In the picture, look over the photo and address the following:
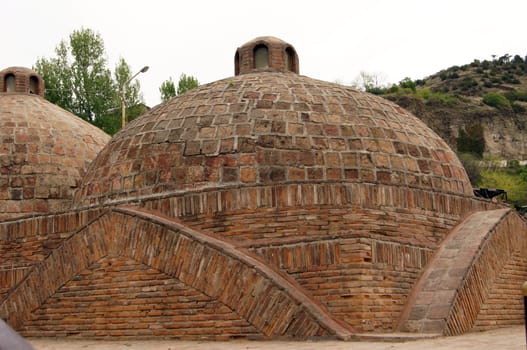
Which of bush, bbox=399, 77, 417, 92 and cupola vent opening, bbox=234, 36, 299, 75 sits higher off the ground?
bush, bbox=399, 77, 417, 92

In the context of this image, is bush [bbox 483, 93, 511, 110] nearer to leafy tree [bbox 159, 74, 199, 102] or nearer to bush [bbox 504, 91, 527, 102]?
bush [bbox 504, 91, 527, 102]

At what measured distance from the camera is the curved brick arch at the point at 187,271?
23.6ft

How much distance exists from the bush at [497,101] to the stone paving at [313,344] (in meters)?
54.9

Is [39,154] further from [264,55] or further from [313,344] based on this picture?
[313,344]

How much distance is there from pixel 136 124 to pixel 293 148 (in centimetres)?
284

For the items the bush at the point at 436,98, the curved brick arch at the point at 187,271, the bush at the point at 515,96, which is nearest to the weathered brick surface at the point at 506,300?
the curved brick arch at the point at 187,271

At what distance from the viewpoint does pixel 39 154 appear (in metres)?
14.2

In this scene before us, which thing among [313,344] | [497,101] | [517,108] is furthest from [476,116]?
[313,344]

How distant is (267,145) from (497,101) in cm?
5485

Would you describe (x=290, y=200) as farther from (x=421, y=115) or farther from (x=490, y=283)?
(x=421, y=115)

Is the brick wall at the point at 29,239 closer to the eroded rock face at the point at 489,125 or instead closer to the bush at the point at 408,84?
the eroded rock face at the point at 489,125

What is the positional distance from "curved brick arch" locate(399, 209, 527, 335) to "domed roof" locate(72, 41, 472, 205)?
3.18ft

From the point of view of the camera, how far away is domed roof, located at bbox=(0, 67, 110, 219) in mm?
13719

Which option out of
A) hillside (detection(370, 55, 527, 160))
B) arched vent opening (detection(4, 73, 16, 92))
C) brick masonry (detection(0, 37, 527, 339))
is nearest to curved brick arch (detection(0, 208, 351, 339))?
brick masonry (detection(0, 37, 527, 339))
